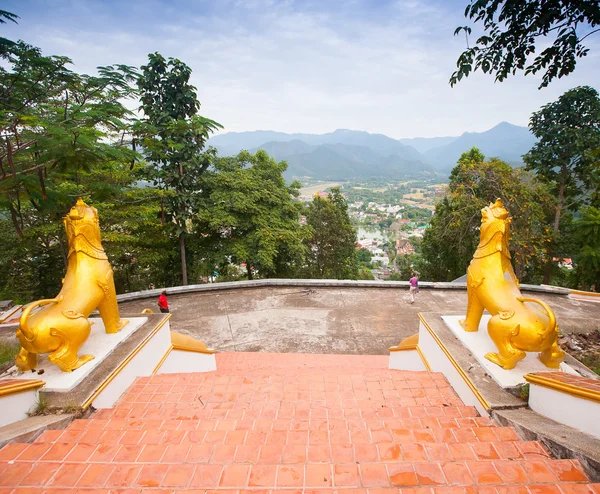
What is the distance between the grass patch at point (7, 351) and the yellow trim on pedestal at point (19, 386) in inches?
147

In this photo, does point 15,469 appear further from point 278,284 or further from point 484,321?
point 278,284

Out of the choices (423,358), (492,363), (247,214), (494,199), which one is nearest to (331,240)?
(247,214)

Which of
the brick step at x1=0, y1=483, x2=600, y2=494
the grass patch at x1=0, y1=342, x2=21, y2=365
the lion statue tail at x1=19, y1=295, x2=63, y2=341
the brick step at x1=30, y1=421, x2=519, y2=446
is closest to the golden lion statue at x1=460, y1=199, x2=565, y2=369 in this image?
the brick step at x1=30, y1=421, x2=519, y2=446

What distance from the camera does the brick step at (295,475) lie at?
2.02 metres

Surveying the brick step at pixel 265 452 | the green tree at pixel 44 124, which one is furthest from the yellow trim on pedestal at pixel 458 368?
the green tree at pixel 44 124

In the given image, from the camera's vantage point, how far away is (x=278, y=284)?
1005 cm

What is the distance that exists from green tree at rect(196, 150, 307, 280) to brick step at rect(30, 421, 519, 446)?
29.2 ft

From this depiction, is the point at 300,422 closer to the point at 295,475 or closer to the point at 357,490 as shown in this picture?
the point at 295,475

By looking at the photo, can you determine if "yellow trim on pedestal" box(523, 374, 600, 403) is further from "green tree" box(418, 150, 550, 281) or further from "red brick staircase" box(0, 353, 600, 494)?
"green tree" box(418, 150, 550, 281)

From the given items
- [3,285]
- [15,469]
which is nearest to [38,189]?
[15,469]

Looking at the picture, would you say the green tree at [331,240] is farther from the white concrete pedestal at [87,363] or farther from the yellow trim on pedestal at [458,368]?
the white concrete pedestal at [87,363]

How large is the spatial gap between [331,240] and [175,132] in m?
10.7

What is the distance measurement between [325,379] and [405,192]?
448 feet

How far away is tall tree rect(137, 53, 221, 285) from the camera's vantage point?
1101 cm
